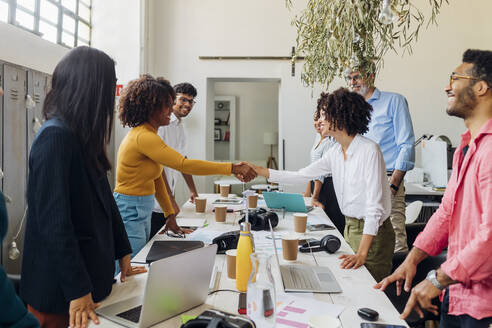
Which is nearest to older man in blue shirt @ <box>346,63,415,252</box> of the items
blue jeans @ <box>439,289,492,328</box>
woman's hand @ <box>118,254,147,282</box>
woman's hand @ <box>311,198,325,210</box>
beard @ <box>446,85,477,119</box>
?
woman's hand @ <box>311,198,325,210</box>

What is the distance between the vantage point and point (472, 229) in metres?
1.27

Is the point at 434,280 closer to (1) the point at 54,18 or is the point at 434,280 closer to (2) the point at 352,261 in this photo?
(2) the point at 352,261

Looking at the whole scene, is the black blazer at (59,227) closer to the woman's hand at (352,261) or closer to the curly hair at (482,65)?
the woman's hand at (352,261)

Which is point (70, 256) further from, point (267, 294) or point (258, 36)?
point (258, 36)

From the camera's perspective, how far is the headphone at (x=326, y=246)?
1713 millimetres

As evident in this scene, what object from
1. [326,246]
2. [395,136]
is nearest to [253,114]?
[395,136]

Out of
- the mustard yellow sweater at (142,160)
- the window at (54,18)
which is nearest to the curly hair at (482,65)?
the mustard yellow sweater at (142,160)

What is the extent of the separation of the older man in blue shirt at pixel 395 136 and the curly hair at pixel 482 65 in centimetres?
146

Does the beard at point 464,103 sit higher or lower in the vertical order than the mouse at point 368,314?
higher

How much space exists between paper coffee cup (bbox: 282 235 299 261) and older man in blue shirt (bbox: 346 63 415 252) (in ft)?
4.87

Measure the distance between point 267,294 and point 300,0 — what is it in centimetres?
501

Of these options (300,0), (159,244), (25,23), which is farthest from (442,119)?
(25,23)

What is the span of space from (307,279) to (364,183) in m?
0.69

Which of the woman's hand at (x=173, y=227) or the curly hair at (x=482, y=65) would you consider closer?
the curly hair at (x=482, y=65)
